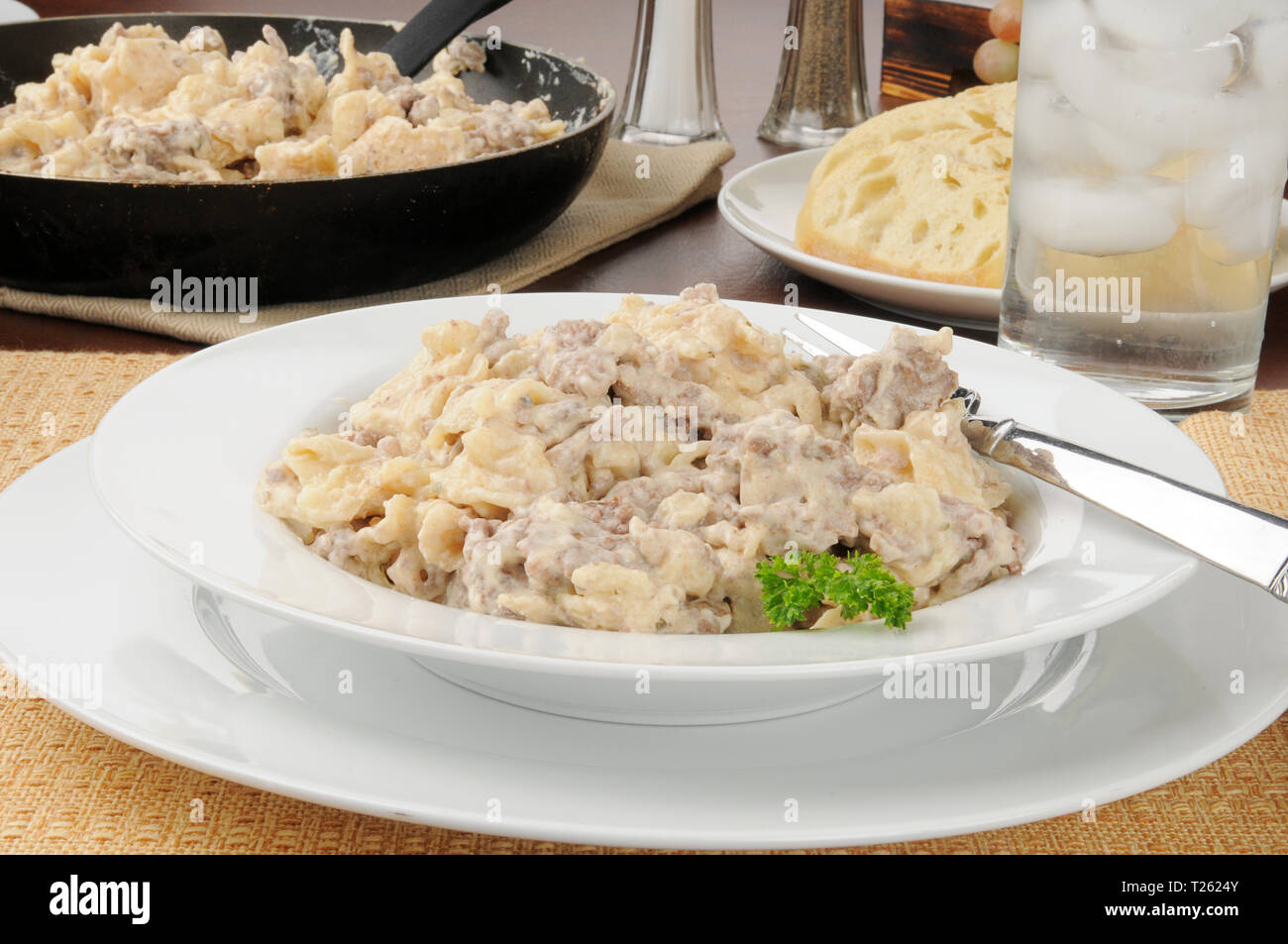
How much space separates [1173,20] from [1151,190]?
0.17 meters

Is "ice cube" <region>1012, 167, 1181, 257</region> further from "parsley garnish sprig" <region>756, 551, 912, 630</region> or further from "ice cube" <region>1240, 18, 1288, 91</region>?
"parsley garnish sprig" <region>756, 551, 912, 630</region>

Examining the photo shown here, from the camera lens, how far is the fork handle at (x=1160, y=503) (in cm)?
97

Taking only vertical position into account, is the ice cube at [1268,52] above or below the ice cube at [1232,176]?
above

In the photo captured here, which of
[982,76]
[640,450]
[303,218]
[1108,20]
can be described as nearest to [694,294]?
[640,450]

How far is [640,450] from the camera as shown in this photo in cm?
107

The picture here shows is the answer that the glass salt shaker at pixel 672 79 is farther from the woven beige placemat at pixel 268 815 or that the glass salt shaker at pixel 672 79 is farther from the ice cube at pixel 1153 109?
the woven beige placemat at pixel 268 815

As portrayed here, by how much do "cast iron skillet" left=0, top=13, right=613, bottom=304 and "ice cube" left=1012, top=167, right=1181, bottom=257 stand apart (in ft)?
2.31

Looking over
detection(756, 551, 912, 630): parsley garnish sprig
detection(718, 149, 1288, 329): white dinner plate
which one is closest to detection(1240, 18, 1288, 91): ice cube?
detection(718, 149, 1288, 329): white dinner plate

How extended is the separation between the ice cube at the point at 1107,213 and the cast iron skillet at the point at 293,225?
2.31ft

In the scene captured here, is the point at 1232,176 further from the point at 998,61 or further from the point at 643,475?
the point at 998,61

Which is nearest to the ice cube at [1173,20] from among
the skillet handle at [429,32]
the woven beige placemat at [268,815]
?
the woven beige placemat at [268,815]

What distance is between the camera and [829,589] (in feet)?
2.98

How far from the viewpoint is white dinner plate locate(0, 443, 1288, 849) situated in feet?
2.79

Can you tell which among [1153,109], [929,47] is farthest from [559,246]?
[929,47]
